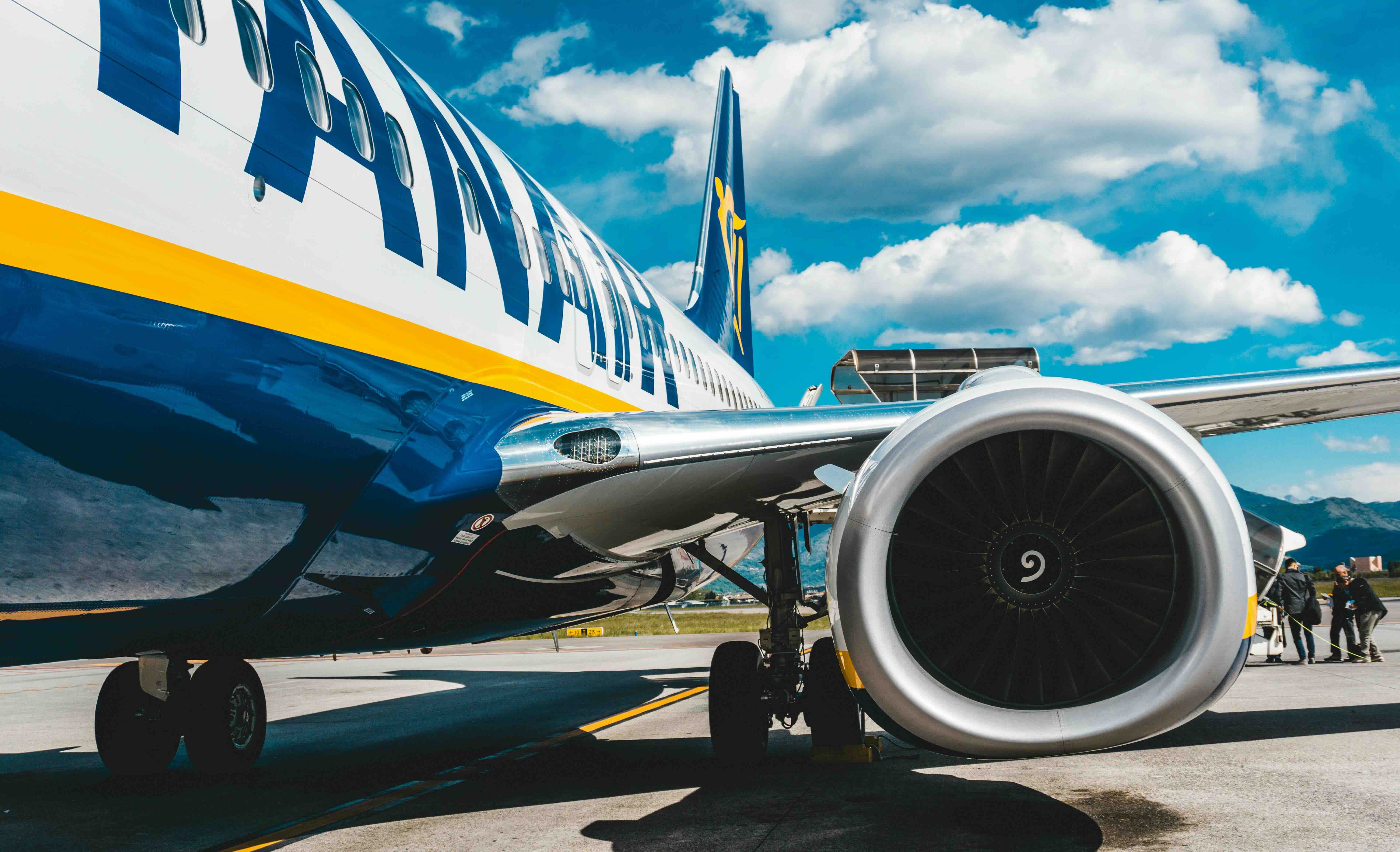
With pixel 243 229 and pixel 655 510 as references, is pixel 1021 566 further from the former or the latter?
pixel 243 229

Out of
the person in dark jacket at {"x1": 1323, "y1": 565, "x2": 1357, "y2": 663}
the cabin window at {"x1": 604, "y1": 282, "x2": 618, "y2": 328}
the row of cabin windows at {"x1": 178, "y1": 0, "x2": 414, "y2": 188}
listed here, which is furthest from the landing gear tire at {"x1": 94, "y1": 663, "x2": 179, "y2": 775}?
the person in dark jacket at {"x1": 1323, "y1": 565, "x2": 1357, "y2": 663}

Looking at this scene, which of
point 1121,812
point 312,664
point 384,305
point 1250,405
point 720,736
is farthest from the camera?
point 312,664

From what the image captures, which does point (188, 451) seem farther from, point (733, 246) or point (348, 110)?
point (733, 246)

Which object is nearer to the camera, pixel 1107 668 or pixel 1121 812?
pixel 1107 668

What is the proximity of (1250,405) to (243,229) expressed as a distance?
185 inches

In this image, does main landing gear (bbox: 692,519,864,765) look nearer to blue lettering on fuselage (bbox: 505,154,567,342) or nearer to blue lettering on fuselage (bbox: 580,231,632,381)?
blue lettering on fuselage (bbox: 580,231,632,381)

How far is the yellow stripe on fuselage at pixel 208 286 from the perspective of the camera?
7.63ft

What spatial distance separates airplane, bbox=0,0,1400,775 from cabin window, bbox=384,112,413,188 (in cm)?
1

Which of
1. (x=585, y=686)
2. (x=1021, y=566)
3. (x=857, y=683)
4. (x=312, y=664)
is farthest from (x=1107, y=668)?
(x=312, y=664)

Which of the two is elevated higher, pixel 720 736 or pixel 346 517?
pixel 346 517

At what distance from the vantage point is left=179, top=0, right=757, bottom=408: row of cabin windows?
2984 mm

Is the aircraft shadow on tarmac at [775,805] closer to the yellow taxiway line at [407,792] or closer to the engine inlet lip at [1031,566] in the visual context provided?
the yellow taxiway line at [407,792]

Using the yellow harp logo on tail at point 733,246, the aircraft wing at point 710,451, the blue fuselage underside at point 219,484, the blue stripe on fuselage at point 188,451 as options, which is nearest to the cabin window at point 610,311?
the aircraft wing at point 710,451

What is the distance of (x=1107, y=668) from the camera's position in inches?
138
